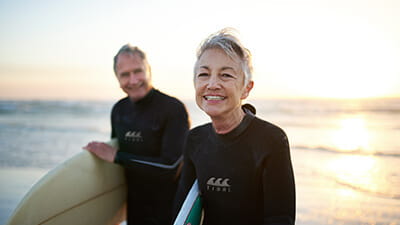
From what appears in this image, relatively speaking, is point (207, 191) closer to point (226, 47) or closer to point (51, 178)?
point (226, 47)

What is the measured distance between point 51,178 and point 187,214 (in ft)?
4.33

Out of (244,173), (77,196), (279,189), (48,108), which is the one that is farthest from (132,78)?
(48,108)

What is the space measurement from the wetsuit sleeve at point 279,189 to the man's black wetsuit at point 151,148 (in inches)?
45.2

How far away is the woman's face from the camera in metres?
1.70

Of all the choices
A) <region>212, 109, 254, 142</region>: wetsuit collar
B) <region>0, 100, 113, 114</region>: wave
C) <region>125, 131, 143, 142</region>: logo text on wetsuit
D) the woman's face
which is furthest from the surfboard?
<region>0, 100, 113, 114</region>: wave

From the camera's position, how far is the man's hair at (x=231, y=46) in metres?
1.71

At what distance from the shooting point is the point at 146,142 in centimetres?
282

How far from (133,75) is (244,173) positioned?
146 centimetres

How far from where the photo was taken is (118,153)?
282 cm

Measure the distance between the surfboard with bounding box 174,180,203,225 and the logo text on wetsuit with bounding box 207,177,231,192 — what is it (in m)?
0.09

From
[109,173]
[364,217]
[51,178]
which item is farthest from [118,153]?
[364,217]

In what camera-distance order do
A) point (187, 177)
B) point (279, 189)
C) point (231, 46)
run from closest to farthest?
point (279, 189) → point (231, 46) → point (187, 177)

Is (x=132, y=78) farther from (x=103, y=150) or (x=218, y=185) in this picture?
(x=218, y=185)

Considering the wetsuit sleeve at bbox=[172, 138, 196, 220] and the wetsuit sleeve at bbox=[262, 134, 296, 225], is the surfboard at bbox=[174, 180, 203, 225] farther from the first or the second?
the wetsuit sleeve at bbox=[262, 134, 296, 225]
